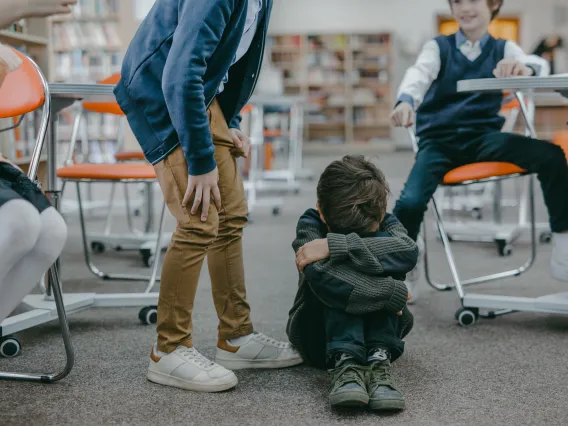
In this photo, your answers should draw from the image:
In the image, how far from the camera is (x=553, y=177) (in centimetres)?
185

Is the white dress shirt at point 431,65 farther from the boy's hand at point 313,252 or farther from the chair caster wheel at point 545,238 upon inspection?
the chair caster wheel at point 545,238

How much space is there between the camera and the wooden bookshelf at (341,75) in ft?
37.0

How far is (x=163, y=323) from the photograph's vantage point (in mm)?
1375

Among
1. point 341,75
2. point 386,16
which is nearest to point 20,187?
point 341,75

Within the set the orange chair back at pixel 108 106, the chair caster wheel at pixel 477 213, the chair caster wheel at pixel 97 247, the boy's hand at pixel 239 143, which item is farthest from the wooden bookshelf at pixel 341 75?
the boy's hand at pixel 239 143

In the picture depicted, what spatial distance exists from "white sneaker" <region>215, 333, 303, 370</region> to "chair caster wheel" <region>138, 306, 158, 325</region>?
0.40 meters

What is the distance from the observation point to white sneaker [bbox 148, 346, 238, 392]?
1362 millimetres

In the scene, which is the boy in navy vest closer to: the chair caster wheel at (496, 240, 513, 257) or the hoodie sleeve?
the hoodie sleeve

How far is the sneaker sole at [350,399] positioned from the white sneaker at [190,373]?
0.80 ft

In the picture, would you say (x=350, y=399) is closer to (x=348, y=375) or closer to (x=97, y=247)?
(x=348, y=375)

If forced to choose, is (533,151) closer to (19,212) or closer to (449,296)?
(449,296)

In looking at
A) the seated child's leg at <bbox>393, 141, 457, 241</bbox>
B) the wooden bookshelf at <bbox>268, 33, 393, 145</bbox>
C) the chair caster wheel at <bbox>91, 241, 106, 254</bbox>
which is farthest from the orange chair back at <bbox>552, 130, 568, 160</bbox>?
the wooden bookshelf at <bbox>268, 33, 393, 145</bbox>

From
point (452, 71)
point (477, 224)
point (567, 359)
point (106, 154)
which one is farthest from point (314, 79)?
point (567, 359)

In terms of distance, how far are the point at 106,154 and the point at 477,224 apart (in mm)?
4771
